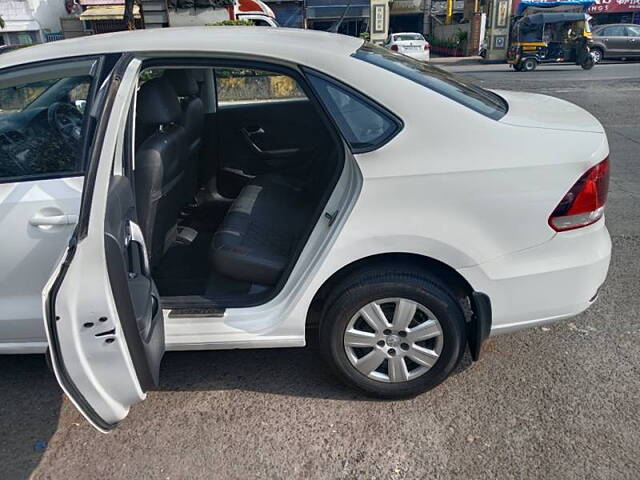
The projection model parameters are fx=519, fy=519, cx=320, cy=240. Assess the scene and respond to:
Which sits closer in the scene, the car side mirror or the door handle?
the door handle

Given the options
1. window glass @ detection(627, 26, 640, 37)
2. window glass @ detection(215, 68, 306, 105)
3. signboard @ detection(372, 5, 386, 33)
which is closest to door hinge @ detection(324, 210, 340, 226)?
window glass @ detection(215, 68, 306, 105)

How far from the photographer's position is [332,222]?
2.30 metres

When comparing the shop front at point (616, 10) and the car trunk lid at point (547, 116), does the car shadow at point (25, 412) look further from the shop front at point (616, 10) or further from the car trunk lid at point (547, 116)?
the shop front at point (616, 10)

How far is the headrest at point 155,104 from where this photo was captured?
9.05ft

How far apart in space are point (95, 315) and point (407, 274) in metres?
1.29

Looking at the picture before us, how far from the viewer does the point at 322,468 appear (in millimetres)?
2201

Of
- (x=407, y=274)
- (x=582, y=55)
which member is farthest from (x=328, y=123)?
(x=582, y=55)

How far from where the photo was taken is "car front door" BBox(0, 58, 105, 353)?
2.27m

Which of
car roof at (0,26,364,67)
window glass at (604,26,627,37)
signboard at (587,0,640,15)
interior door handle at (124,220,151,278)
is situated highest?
car roof at (0,26,364,67)

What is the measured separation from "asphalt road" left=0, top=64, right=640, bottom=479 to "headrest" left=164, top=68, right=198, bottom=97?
163cm

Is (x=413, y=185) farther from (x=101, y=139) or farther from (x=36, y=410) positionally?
(x=36, y=410)

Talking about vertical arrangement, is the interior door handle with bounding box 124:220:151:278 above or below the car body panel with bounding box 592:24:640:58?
above

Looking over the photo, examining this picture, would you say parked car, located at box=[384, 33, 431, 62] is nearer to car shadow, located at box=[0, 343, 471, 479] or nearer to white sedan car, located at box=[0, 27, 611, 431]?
white sedan car, located at box=[0, 27, 611, 431]

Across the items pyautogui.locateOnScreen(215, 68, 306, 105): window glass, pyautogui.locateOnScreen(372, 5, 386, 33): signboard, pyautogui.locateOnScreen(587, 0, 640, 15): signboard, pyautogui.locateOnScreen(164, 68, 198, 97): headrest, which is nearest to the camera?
pyautogui.locateOnScreen(164, 68, 198, 97): headrest
